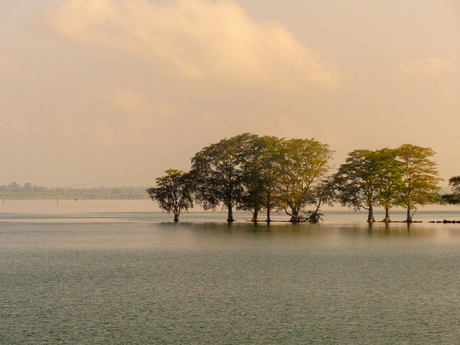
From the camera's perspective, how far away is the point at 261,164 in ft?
253

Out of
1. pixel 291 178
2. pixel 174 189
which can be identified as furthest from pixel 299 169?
pixel 174 189

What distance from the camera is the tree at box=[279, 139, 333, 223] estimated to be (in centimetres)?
7656

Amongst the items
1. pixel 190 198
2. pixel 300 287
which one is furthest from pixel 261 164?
pixel 300 287

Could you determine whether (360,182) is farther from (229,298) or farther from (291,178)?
(229,298)

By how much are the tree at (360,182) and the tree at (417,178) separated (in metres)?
4.17

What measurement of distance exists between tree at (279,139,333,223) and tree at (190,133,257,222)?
20.6ft

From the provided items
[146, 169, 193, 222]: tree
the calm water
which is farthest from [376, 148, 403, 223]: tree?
the calm water

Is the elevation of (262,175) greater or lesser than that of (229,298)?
greater

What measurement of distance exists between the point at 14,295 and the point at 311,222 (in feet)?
217

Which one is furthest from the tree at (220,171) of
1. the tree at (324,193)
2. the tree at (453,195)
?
the tree at (453,195)

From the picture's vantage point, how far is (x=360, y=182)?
77000 mm

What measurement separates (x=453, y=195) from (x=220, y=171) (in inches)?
1423

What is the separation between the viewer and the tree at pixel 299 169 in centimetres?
7656

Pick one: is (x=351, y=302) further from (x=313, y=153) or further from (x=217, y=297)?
(x=313, y=153)
